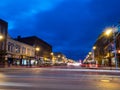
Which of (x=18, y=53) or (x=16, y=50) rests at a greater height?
(x=16, y=50)

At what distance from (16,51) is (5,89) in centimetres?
7188

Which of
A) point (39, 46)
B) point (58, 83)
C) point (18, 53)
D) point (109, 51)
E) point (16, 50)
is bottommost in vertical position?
point (58, 83)

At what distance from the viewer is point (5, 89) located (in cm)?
1445

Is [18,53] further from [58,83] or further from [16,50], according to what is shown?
[58,83]

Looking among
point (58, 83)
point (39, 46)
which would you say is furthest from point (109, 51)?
point (58, 83)

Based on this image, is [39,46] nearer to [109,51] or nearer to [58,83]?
[109,51]

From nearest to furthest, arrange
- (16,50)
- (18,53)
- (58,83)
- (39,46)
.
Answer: (58,83) → (16,50) → (18,53) → (39,46)

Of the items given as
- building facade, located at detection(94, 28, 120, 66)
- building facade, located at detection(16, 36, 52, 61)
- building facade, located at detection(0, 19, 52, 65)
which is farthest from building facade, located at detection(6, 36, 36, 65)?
building facade, located at detection(94, 28, 120, 66)

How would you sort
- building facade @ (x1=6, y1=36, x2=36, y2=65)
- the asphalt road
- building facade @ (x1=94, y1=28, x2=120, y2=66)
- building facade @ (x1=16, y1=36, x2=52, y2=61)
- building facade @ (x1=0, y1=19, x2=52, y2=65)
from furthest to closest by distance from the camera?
building facade @ (x1=16, y1=36, x2=52, y2=61)
building facade @ (x1=6, y1=36, x2=36, y2=65)
building facade @ (x1=0, y1=19, x2=52, y2=65)
building facade @ (x1=94, y1=28, x2=120, y2=66)
the asphalt road

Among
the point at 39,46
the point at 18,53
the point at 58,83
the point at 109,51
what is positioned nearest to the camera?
the point at 58,83

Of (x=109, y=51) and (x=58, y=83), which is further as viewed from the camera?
(x=109, y=51)

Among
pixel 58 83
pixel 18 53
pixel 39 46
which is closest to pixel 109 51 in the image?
pixel 18 53

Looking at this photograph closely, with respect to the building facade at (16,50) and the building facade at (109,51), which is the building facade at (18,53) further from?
the building facade at (109,51)

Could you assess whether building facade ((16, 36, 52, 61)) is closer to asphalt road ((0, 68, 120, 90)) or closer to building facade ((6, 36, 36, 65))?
building facade ((6, 36, 36, 65))
